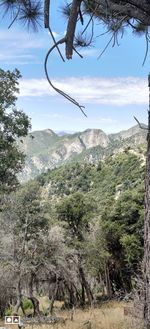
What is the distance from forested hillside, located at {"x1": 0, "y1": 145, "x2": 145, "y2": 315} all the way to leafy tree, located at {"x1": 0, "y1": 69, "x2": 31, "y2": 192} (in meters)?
4.04

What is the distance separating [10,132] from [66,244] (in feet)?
38.3

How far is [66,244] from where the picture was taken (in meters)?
21.4

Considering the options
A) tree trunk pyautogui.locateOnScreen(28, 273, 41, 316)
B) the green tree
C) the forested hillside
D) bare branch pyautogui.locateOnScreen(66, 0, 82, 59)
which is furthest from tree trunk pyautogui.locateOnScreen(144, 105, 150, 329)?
the green tree

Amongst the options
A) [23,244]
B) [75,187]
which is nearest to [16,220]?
[23,244]

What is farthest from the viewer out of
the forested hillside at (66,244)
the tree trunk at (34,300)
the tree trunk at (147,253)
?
the tree trunk at (34,300)

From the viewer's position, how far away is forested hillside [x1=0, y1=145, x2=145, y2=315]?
54.3 ft

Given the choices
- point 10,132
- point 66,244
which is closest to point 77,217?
point 66,244

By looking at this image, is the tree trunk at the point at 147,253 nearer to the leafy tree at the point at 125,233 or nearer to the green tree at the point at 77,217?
the leafy tree at the point at 125,233

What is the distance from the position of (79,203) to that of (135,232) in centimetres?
340

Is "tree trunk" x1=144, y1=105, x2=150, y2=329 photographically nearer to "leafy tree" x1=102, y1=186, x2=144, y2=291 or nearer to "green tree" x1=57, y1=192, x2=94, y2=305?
"leafy tree" x1=102, y1=186, x2=144, y2=291

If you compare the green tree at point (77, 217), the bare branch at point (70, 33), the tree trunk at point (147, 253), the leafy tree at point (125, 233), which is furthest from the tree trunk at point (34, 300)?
the bare branch at point (70, 33)

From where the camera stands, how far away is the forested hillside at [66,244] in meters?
16.6

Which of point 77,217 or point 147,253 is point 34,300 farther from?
point 147,253

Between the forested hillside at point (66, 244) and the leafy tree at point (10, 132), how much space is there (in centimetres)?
404
